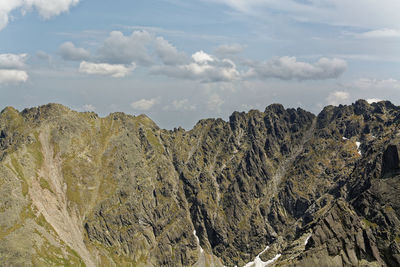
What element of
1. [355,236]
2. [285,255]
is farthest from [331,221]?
[285,255]

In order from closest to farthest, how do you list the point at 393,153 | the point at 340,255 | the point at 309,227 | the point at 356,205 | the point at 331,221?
the point at 340,255
the point at 331,221
the point at 356,205
the point at 393,153
the point at 309,227

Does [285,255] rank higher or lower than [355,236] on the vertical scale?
lower

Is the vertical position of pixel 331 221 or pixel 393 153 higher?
pixel 393 153

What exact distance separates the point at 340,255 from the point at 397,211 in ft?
125

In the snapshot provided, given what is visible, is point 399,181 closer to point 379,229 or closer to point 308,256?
point 379,229

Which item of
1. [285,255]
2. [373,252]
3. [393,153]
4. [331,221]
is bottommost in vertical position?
[285,255]

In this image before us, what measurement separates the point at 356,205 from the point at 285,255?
4119 cm

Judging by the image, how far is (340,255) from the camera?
352ft

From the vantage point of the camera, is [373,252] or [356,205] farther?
[356,205]

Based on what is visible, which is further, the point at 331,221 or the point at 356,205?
the point at 356,205

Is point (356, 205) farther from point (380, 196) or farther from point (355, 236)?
point (355, 236)

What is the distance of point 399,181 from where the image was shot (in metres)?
133

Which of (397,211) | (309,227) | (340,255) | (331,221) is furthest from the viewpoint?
(309,227)

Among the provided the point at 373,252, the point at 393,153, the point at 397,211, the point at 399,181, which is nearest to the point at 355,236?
the point at 373,252
